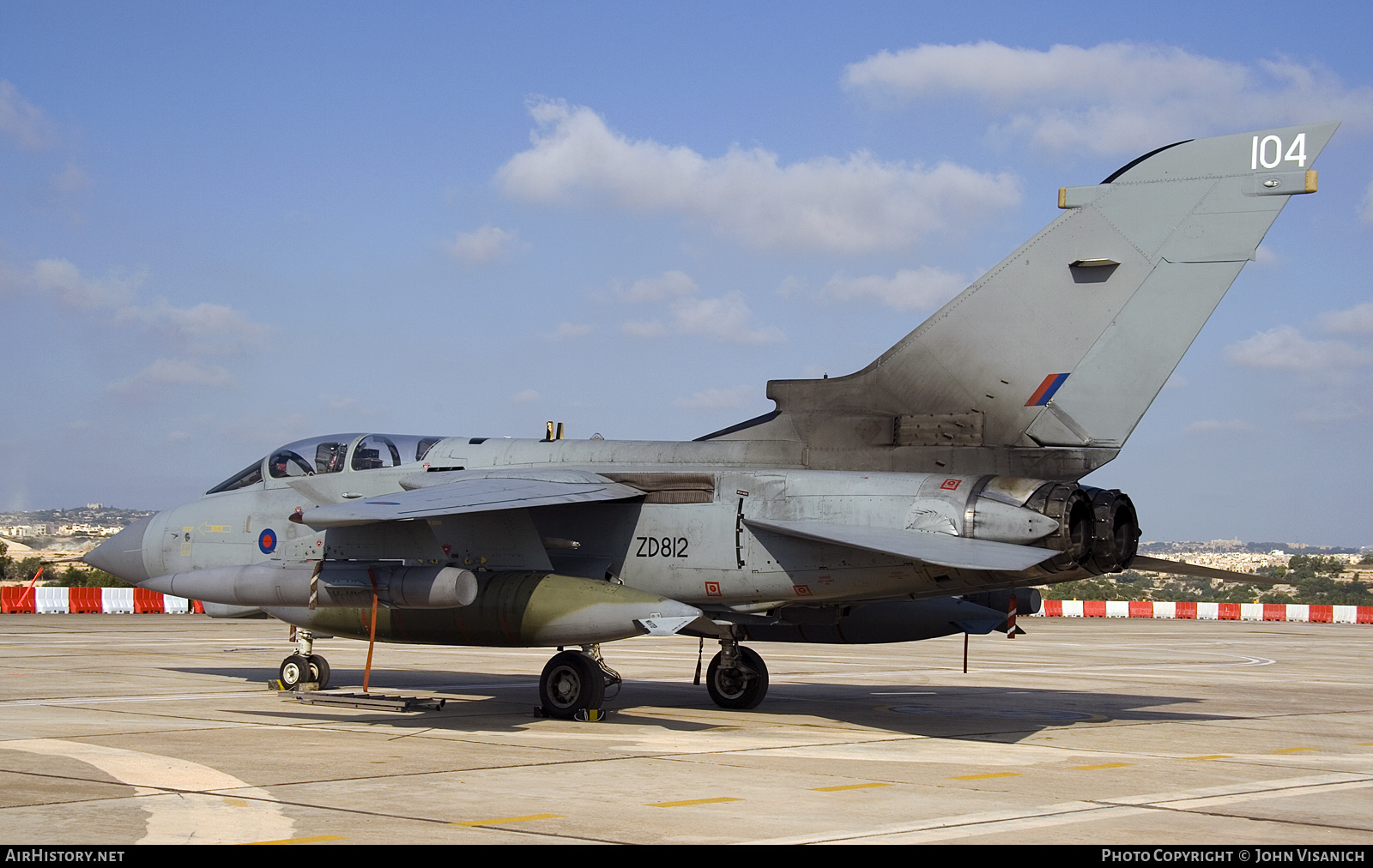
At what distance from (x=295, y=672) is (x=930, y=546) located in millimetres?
8451

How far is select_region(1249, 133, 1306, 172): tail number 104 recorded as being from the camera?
11633 mm

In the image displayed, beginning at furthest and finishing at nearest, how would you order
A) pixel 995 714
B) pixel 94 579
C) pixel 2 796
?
pixel 94 579, pixel 995 714, pixel 2 796

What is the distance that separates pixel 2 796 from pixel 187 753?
2.27 m

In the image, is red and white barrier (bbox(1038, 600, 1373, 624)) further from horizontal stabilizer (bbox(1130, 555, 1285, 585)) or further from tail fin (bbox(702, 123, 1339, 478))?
tail fin (bbox(702, 123, 1339, 478))

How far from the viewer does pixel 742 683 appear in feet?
49.7

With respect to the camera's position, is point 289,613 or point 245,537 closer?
point 289,613

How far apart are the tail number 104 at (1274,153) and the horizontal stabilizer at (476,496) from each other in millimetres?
6665

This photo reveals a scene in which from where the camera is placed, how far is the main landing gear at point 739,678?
49.6ft

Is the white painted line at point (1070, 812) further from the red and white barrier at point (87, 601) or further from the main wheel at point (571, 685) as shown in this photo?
the red and white barrier at point (87, 601)

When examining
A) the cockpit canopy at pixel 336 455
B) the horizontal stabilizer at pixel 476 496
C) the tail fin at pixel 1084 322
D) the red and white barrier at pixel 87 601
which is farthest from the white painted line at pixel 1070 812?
the red and white barrier at pixel 87 601

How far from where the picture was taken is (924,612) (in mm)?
15180

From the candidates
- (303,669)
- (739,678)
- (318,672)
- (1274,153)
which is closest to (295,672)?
(303,669)
